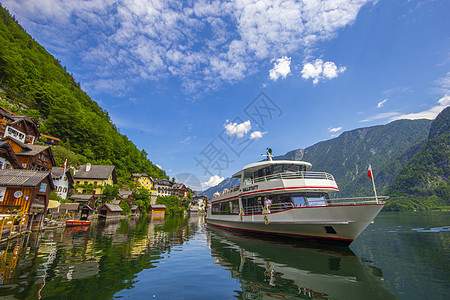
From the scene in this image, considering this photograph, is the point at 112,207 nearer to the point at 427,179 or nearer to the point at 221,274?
the point at 221,274

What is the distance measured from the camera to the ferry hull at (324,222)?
37.7ft

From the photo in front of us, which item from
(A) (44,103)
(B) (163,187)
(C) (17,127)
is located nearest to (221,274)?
(C) (17,127)

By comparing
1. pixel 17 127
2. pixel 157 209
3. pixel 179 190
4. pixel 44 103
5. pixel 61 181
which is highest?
pixel 44 103

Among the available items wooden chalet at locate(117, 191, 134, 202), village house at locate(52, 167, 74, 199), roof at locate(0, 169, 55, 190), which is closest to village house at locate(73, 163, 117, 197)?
wooden chalet at locate(117, 191, 134, 202)

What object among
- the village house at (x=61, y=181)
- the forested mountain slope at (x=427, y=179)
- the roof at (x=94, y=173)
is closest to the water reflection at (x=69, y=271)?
the village house at (x=61, y=181)

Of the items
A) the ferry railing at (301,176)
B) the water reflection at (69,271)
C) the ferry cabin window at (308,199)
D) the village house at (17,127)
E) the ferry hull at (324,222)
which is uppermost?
the village house at (17,127)

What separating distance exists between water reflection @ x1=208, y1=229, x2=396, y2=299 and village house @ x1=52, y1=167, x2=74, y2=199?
1316 inches

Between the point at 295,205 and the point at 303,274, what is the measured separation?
7596mm

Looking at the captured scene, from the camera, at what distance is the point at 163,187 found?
101m

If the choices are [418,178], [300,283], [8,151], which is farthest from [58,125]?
[418,178]

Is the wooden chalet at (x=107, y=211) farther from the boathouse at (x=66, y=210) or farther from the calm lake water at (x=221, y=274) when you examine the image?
the calm lake water at (x=221, y=274)

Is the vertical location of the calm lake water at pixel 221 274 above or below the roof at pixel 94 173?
below

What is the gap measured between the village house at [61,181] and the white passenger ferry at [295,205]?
2945 centimetres

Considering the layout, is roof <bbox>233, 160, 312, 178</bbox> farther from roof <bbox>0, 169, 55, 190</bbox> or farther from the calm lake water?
roof <bbox>0, 169, 55, 190</bbox>
